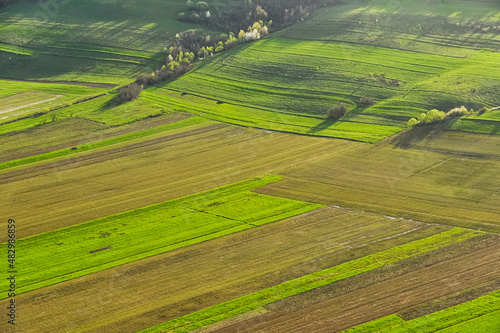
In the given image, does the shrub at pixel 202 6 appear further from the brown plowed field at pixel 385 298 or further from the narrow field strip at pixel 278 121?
the brown plowed field at pixel 385 298

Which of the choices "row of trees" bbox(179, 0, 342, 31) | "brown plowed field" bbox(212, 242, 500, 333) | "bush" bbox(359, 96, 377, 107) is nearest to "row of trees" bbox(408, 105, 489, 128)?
"bush" bbox(359, 96, 377, 107)

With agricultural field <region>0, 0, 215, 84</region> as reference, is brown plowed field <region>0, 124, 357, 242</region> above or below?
below

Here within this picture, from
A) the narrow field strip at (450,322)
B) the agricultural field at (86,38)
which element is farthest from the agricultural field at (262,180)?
the agricultural field at (86,38)

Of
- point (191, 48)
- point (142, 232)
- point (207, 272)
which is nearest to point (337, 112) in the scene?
point (142, 232)

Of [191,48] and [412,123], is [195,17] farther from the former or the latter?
[412,123]

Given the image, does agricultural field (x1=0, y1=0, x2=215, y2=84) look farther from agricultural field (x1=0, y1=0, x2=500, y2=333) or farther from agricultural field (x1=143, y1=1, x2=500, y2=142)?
agricultural field (x1=143, y1=1, x2=500, y2=142)

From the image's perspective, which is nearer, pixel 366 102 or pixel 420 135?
pixel 420 135

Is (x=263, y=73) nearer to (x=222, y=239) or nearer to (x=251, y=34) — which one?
(x=251, y=34)
